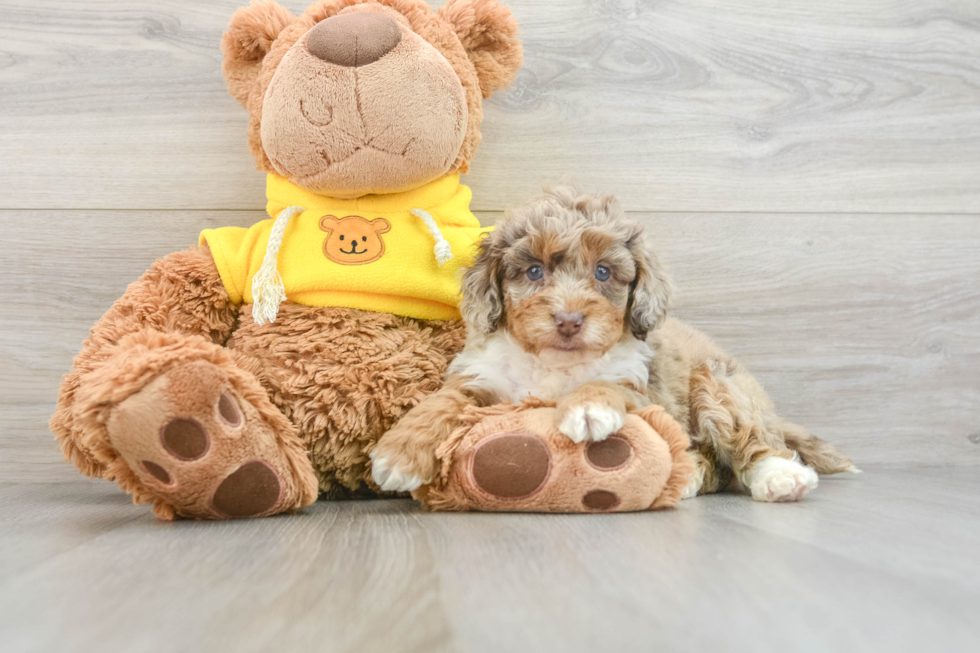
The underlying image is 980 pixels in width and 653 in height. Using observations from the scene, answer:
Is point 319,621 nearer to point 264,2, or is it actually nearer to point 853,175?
point 264,2

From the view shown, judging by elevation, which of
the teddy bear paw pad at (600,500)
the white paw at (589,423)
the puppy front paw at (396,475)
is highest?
the white paw at (589,423)

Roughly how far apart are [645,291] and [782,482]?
535 millimetres

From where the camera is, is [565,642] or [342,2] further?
[342,2]

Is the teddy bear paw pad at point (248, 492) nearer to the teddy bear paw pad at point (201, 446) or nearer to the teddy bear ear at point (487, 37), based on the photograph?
the teddy bear paw pad at point (201, 446)

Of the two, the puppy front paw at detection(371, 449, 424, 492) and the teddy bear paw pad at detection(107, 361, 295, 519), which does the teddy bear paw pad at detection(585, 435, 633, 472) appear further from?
the teddy bear paw pad at detection(107, 361, 295, 519)

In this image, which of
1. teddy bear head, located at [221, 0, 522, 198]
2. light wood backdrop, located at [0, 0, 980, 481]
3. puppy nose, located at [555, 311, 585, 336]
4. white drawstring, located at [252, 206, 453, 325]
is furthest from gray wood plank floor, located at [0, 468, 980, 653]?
light wood backdrop, located at [0, 0, 980, 481]

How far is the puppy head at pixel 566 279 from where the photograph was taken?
5.03ft

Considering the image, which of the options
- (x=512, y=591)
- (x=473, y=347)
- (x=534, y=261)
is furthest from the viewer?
(x=473, y=347)

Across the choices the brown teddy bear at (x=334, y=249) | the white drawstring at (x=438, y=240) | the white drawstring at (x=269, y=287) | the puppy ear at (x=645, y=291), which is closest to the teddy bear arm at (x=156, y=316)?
the brown teddy bear at (x=334, y=249)

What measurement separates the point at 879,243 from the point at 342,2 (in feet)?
5.83

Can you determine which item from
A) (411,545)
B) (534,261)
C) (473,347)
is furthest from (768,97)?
(411,545)

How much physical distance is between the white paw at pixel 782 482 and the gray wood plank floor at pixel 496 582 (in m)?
0.18

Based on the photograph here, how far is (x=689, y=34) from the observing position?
7.29 ft

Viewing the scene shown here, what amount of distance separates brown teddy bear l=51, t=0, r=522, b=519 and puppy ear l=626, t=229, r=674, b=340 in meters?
0.39
